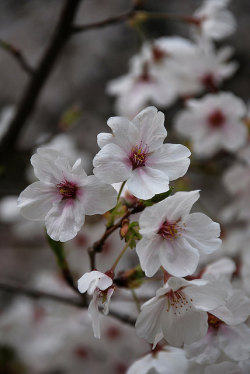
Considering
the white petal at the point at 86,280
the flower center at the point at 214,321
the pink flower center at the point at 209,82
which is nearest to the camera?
the white petal at the point at 86,280

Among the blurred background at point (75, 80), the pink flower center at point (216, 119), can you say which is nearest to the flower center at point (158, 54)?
the pink flower center at point (216, 119)

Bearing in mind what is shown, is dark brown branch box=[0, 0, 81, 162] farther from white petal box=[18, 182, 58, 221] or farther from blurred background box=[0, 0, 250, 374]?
blurred background box=[0, 0, 250, 374]

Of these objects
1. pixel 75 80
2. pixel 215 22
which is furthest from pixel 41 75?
pixel 75 80

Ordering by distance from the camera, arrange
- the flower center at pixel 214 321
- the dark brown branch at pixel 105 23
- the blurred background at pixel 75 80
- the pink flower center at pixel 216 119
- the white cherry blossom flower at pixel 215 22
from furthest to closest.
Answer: the blurred background at pixel 75 80 → the pink flower center at pixel 216 119 → the white cherry blossom flower at pixel 215 22 → the dark brown branch at pixel 105 23 → the flower center at pixel 214 321

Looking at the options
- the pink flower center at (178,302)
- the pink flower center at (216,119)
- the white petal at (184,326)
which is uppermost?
the pink flower center at (178,302)

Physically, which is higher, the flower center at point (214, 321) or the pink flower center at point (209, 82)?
the flower center at point (214, 321)

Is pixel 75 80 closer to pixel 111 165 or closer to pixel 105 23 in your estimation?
pixel 105 23

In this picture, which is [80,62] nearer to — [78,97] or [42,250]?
[78,97]

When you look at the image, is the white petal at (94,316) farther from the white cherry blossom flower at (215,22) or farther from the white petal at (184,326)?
the white cherry blossom flower at (215,22)
